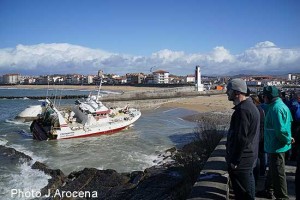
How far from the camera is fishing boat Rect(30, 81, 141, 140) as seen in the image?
2456 centimetres

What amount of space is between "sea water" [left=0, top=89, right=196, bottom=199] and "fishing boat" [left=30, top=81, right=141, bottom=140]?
0.65 m

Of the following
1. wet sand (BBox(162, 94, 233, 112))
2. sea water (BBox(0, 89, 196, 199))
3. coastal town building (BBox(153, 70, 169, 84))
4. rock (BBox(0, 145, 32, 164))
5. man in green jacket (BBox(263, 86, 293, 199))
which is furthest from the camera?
coastal town building (BBox(153, 70, 169, 84))

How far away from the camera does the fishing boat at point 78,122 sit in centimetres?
2456

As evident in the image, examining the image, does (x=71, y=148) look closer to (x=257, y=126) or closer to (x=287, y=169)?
(x=287, y=169)

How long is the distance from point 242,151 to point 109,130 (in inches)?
932

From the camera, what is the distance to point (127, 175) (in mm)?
12375

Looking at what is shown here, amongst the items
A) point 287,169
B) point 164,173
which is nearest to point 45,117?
point 164,173

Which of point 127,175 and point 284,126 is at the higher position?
point 284,126

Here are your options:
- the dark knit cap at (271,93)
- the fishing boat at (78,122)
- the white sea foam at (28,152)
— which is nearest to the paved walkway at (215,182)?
the dark knit cap at (271,93)

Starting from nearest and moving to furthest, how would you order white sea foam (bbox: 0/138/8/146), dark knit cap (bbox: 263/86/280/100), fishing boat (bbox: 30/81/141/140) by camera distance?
dark knit cap (bbox: 263/86/280/100) → white sea foam (bbox: 0/138/8/146) → fishing boat (bbox: 30/81/141/140)

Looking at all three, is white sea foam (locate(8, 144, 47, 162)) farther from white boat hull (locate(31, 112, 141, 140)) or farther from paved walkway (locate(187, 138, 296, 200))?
paved walkway (locate(187, 138, 296, 200))

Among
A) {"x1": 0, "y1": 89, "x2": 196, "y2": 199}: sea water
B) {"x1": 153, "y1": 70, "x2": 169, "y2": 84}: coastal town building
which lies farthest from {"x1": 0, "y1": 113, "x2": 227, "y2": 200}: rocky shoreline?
{"x1": 153, "y1": 70, "x2": 169, "y2": 84}: coastal town building

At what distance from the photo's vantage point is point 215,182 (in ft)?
18.7

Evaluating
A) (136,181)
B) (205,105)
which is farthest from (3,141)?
(205,105)
